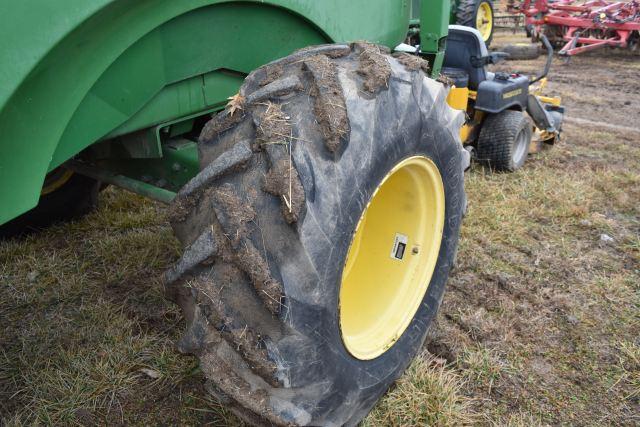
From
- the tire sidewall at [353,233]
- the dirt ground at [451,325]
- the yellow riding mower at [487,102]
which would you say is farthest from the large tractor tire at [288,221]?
the yellow riding mower at [487,102]

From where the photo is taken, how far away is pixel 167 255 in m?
3.00

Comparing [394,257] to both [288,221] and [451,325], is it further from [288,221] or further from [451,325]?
[288,221]

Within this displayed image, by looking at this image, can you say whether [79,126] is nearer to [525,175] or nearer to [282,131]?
[282,131]

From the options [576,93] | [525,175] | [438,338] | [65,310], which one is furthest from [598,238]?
[576,93]

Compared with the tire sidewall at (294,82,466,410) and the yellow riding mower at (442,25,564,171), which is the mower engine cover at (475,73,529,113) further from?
the tire sidewall at (294,82,466,410)

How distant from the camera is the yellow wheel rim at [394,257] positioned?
2.02 m

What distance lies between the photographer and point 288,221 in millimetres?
1388

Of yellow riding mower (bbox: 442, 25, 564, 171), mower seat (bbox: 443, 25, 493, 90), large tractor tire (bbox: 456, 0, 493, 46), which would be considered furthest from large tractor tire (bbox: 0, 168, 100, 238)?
large tractor tire (bbox: 456, 0, 493, 46)

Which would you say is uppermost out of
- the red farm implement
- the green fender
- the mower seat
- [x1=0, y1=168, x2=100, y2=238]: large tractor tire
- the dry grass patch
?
the green fender

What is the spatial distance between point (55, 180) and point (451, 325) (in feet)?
6.92

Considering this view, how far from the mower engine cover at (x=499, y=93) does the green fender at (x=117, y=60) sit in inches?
86.8

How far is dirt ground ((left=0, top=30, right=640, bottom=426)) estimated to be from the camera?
2098mm

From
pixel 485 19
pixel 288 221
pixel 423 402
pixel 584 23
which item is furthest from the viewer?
pixel 485 19

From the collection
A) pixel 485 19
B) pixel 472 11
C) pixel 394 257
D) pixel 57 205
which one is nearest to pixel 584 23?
pixel 485 19
